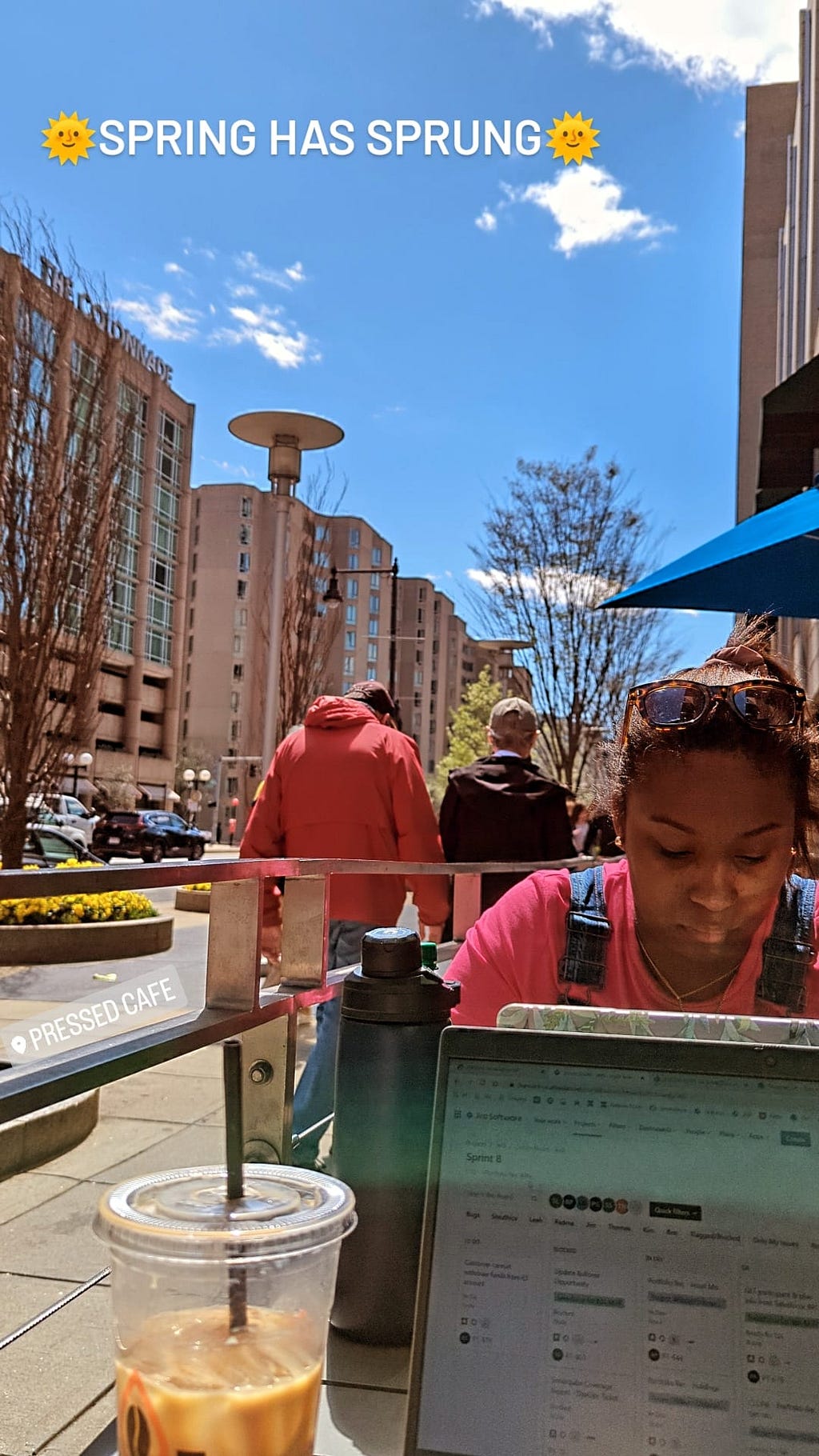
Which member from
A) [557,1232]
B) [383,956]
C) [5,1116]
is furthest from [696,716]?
[5,1116]

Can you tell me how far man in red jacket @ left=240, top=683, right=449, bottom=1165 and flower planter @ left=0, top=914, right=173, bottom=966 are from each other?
8544 millimetres

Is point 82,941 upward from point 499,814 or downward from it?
downward

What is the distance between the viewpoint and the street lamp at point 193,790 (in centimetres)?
7019

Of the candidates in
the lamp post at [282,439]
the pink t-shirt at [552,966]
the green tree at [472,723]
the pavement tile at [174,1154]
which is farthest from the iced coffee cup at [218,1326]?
the green tree at [472,723]

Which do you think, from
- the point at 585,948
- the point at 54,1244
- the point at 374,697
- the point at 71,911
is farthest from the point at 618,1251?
the point at 71,911

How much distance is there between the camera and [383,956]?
5.09 feet

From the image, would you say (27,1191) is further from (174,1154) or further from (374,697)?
(374,697)

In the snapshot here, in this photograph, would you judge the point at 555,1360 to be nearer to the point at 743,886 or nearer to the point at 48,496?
the point at 743,886

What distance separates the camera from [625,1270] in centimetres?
92

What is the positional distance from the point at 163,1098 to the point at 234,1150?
18.8 ft

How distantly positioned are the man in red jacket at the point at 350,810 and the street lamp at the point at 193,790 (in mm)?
64135

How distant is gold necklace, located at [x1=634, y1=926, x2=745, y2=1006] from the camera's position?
1.72 metres

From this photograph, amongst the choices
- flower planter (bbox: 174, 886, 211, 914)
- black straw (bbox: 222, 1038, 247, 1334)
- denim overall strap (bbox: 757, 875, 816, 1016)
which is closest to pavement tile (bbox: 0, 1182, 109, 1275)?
denim overall strap (bbox: 757, 875, 816, 1016)

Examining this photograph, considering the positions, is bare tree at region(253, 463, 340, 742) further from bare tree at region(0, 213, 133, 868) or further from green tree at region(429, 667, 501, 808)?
green tree at region(429, 667, 501, 808)
